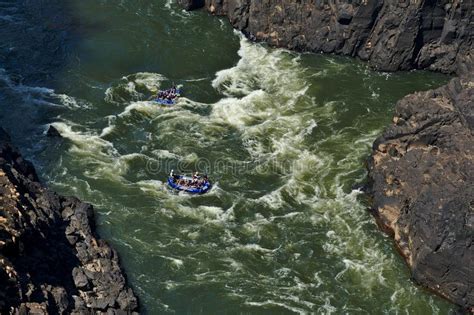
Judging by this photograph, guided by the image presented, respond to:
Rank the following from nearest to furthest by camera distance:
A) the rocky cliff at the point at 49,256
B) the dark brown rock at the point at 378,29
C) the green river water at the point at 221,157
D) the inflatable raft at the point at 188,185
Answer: the rocky cliff at the point at 49,256 < the green river water at the point at 221,157 < the inflatable raft at the point at 188,185 < the dark brown rock at the point at 378,29

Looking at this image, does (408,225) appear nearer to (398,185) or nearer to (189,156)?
(398,185)

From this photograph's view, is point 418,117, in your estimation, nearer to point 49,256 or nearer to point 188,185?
point 188,185

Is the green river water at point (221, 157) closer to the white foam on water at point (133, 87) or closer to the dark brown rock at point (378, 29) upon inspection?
the white foam on water at point (133, 87)

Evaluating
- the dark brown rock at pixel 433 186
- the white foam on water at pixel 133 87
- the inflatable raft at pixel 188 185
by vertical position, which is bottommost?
the inflatable raft at pixel 188 185

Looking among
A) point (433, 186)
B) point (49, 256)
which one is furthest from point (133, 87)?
point (433, 186)

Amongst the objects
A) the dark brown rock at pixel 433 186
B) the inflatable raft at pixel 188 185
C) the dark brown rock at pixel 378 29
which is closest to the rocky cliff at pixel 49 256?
the inflatable raft at pixel 188 185
